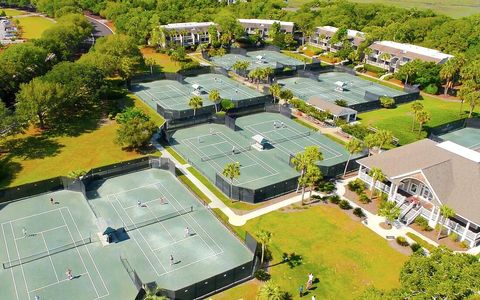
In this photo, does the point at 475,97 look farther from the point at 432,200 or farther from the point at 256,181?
the point at 256,181

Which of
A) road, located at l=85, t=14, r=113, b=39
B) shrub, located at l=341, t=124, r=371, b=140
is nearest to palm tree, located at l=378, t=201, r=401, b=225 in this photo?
shrub, located at l=341, t=124, r=371, b=140

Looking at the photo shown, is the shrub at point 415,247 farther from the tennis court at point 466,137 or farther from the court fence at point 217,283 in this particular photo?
the tennis court at point 466,137

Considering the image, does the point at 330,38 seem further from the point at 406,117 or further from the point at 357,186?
the point at 357,186

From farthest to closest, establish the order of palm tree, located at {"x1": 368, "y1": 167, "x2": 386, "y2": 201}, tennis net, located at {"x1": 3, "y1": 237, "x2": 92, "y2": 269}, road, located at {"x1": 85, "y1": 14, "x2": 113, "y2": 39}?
road, located at {"x1": 85, "y1": 14, "x2": 113, "y2": 39} < palm tree, located at {"x1": 368, "y1": 167, "x2": 386, "y2": 201} < tennis net, located at {"x1": 3, "y1": 237, "x2": 92, "y2": 269}

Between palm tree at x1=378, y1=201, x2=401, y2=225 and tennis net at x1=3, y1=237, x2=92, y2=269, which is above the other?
palm tree at x1=378, y1=201, x2=401, y2=225

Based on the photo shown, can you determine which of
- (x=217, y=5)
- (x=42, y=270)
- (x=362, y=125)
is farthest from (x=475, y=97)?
(x=217, y=5)

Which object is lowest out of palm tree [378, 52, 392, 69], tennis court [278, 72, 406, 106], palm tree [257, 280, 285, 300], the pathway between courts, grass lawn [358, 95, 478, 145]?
the pathway between courts

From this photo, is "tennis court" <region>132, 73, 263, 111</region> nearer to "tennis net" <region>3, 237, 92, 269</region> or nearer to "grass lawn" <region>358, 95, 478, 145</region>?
"grass lawn" <region>358, 95, 478, 145</region>
